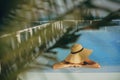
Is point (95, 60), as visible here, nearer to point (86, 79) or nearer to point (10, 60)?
point (86, 79)

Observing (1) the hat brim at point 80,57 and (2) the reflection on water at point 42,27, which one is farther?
(1) the hat brim at point 80,57

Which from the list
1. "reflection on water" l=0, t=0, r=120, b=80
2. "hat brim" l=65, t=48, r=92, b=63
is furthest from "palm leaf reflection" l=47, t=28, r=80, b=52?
"hat brim" l=65, t=48, r=92, b=63

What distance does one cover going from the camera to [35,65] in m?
0.55

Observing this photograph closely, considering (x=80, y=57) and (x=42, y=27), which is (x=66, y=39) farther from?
(x=80, y=57)

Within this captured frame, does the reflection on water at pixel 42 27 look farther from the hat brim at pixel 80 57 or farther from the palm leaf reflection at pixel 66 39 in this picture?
the hat brim at pixel 80 57

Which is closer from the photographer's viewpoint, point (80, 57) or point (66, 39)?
point (66, 39)

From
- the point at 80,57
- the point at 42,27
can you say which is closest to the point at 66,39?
the point at 42,27

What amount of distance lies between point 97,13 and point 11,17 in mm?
141

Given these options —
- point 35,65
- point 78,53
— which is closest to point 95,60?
point 78,53

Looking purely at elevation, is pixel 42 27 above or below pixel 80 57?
above

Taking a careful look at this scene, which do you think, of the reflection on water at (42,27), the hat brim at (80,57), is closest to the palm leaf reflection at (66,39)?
the reflection on water at (42,27)

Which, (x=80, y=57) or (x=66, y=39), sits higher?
(x=66, y=39)

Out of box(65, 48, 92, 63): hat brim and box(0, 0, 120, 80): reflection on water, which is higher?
box(0, 0, 120, 80): reflection on water

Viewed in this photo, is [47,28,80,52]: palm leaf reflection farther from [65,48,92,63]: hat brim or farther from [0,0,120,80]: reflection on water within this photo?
[65,48,92,63]: hat brim
